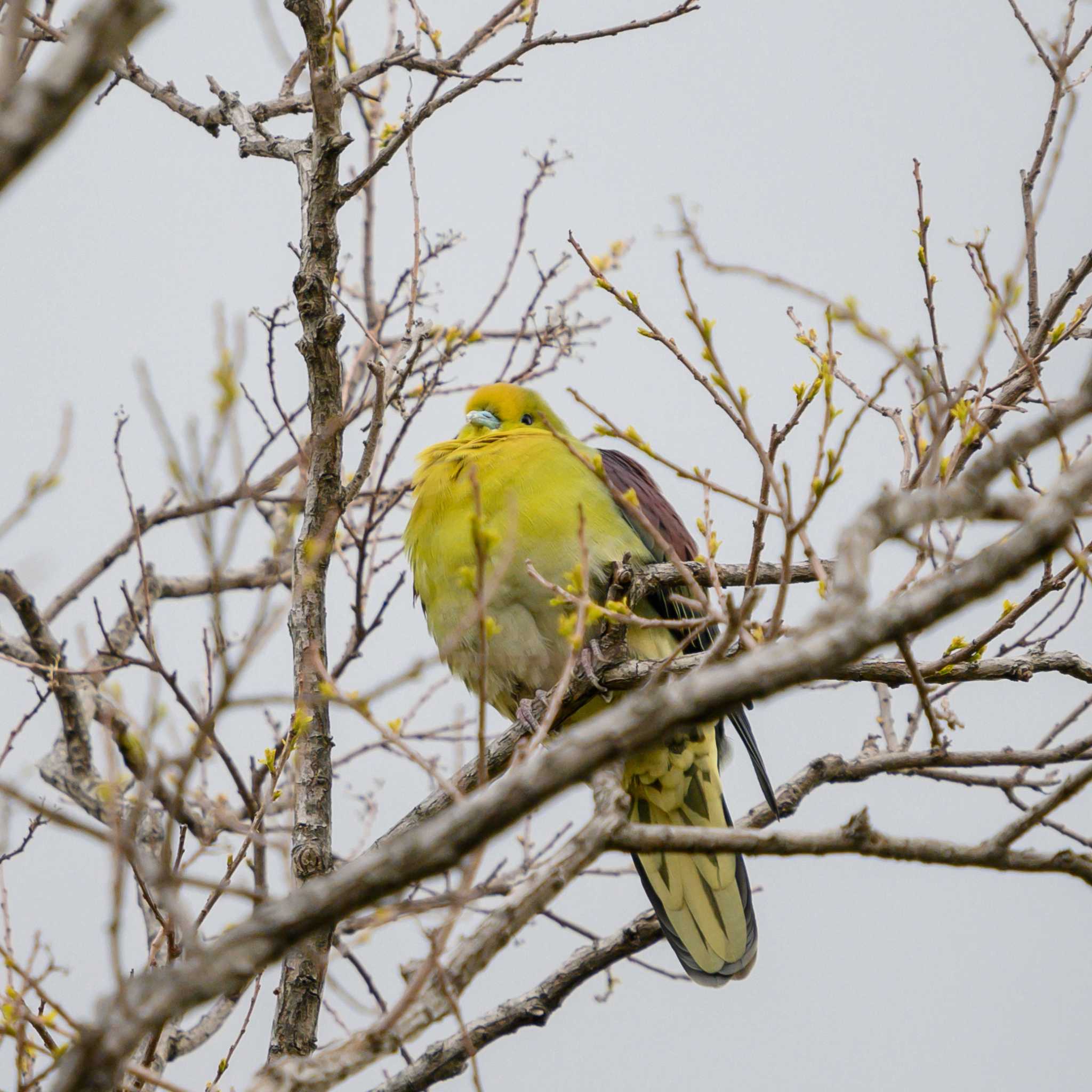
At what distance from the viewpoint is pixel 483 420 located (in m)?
4.26

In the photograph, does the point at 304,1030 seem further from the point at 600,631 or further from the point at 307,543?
the point at 600,631

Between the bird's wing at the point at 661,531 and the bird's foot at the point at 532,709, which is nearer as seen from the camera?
the bird's foot at the point at 532,709

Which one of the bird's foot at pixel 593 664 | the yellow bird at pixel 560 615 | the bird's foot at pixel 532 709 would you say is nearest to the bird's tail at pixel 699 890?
the yellow bird at pixel 560 615

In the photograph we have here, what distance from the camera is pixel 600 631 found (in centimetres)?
357

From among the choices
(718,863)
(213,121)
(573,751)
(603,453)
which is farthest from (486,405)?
(573,751)

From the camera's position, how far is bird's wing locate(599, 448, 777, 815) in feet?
12.6

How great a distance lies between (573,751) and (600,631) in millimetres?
2402

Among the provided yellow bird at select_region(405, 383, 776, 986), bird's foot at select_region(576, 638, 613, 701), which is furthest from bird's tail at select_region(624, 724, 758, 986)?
bird's foot at select_region(576, 638, 613, 701)

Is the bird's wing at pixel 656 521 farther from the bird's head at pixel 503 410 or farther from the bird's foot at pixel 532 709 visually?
the bird's foot at pixel 532 709

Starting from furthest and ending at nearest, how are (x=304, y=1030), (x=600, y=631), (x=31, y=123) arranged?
(x=600, y=631), (x=304, y=1030), (x=31, y=123)

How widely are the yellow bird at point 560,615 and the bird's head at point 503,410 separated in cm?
21

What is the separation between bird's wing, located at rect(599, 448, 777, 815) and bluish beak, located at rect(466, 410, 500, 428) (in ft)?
1.36

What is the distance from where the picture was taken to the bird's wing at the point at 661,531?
12.6 ft

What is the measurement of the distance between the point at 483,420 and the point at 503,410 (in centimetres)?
12
